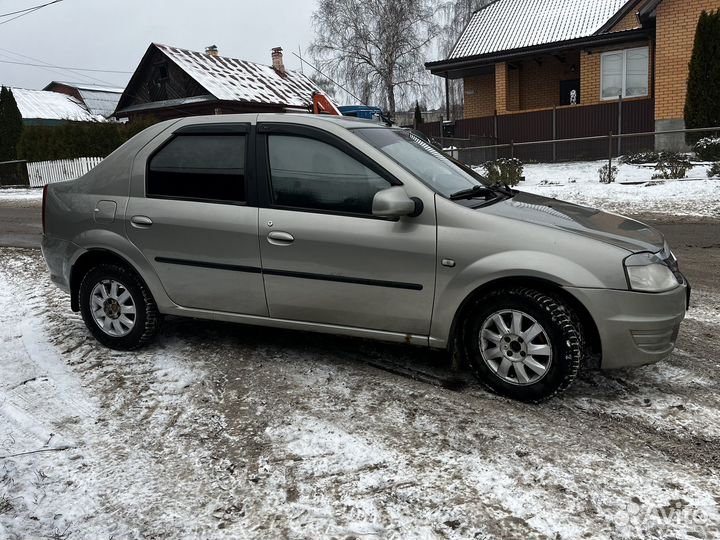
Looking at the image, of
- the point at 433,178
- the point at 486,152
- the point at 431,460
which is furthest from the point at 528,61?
the point at 431,460

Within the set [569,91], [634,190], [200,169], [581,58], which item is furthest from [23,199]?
[569,91]

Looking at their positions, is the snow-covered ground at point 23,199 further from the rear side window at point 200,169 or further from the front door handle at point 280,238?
the front door handle at point 280,238

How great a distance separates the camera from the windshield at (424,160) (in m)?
4.05

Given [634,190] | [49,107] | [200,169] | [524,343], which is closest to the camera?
[524,343]

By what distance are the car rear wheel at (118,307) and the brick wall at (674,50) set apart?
17.6 meters

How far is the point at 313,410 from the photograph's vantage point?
12.0 ft

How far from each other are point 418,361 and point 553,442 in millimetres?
1343

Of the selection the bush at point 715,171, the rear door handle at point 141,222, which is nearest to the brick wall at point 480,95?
the bush at point 715,171

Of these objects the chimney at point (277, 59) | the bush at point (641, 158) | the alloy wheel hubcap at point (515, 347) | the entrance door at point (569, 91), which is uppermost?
the chimney at point (277, 59)

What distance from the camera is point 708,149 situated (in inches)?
584

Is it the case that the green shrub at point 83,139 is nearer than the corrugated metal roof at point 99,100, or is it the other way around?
the green shrub at point 83,139

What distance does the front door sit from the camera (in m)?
3.80

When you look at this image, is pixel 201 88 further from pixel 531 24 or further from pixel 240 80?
pixel 531 24

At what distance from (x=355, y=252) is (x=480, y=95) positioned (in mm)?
22477
